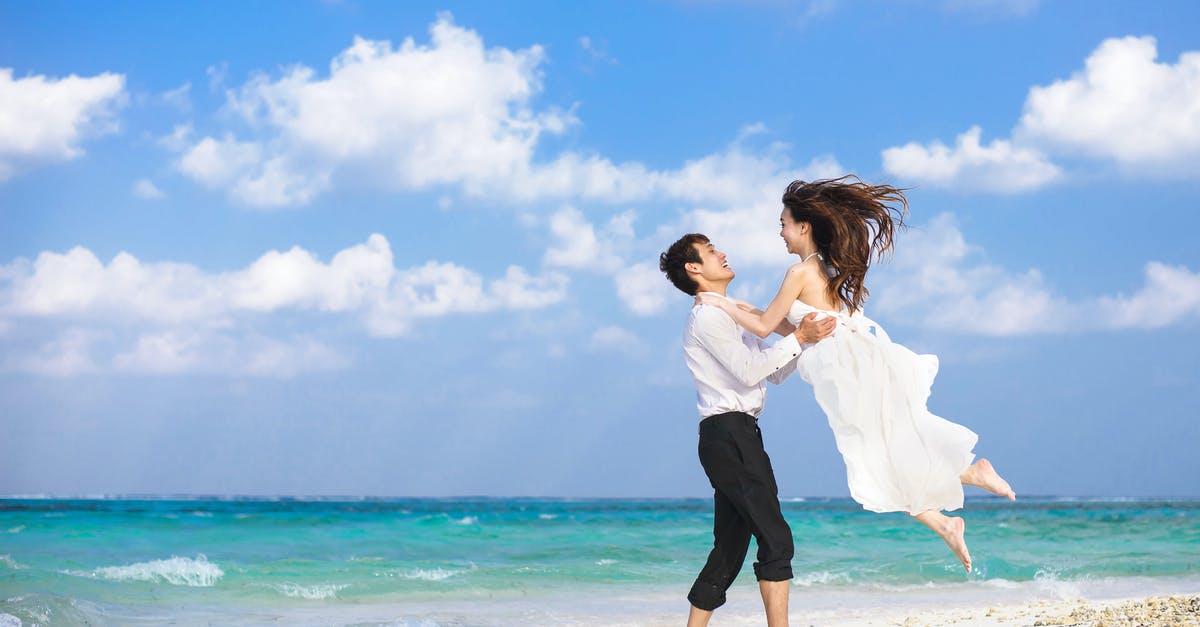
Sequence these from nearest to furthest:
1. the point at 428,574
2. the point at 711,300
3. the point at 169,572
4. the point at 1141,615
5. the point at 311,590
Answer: the point at 711,300, the point at 1141,615, the point at 311,590, the point at 169,572, the point at 428,574

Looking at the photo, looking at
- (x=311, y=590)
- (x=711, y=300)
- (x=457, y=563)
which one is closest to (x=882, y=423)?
(x=711, y=300)

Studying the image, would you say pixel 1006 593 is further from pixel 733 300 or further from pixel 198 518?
pixel 198 518

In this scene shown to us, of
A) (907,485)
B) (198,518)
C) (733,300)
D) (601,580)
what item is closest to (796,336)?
(733,300)

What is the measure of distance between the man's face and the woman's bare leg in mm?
1199

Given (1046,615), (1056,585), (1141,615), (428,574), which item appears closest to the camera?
(1141,615)

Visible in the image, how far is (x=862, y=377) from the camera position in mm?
4219

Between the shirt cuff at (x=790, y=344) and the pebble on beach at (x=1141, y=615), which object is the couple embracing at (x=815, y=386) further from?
the pebble on beach at (x=1141, y=615)

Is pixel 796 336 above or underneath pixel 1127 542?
above

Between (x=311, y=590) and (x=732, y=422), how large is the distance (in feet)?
21.7

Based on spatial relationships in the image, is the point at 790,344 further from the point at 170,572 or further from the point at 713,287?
the point at 170,572

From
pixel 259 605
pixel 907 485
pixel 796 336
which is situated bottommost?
pixel 259 605

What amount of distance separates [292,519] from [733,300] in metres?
14.9

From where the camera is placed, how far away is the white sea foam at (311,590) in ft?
30.7

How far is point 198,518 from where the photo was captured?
18094 mm
